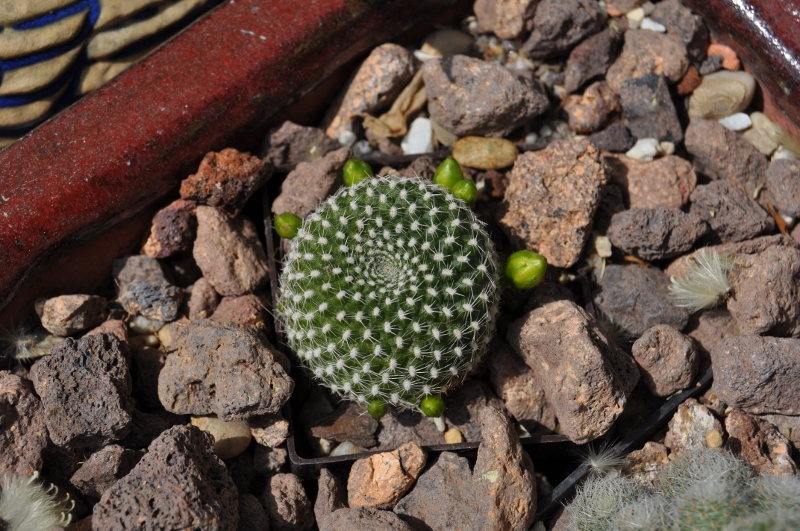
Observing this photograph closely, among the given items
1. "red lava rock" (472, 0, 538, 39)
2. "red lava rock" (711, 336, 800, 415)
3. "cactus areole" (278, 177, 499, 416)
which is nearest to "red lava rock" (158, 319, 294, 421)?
"cactus areole" (278, 177, 499, 416)

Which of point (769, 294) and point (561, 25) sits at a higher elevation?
point (561, 25)

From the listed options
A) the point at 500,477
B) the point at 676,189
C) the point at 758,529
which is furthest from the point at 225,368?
the point at 676,189

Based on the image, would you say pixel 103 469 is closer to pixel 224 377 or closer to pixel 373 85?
pixel 224 377

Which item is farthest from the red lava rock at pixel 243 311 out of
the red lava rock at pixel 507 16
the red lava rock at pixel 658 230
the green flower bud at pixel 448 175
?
the red lava rock at pixel 507 16

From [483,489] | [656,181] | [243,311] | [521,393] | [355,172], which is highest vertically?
[656,181]

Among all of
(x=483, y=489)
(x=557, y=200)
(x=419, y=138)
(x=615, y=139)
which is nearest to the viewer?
(x=483, y=489)

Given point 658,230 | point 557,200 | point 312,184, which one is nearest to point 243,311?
point 312,184

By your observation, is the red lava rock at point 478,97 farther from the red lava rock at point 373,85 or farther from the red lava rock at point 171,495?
the red lava rock at point 171,495
